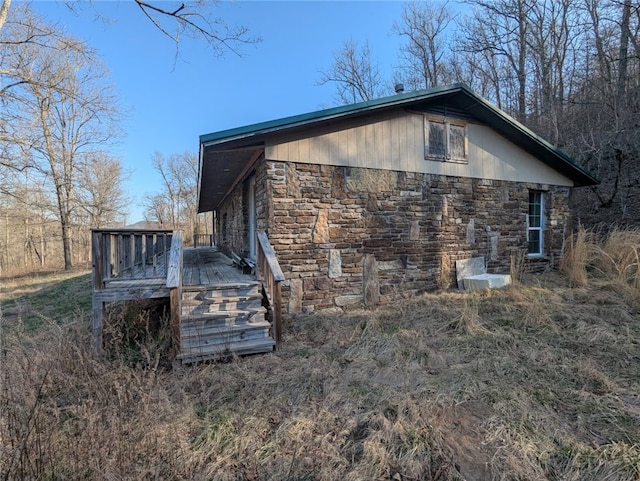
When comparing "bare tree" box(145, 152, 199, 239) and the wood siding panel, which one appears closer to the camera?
the wood siding panel

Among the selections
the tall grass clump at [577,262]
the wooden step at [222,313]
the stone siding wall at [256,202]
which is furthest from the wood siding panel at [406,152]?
the wooden step at [222,313]

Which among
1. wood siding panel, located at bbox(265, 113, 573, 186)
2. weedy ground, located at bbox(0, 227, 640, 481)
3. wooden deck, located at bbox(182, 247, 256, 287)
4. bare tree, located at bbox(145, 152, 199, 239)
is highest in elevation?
bare tree, located at bbox(145, 152, 199, 239)

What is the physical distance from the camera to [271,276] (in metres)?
4.89

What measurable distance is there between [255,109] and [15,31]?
12.0 meters

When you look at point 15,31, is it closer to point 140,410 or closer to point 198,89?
point 198,89

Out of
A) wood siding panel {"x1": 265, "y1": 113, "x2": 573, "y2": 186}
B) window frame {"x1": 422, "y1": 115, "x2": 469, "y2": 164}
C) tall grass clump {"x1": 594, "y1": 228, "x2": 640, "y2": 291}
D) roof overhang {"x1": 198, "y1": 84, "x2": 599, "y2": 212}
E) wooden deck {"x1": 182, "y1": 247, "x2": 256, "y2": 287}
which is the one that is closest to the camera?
roof overhang {"x1": 198, "y1": 84, "x2": 599, "y2": 212}

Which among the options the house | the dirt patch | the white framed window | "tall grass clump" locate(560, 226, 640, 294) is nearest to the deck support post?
the house

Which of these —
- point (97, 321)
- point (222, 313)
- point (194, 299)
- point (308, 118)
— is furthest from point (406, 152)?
point (97, 321)

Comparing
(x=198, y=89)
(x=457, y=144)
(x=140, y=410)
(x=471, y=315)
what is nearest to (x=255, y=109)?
(x=198, y=89)

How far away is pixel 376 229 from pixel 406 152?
1834 millimetres

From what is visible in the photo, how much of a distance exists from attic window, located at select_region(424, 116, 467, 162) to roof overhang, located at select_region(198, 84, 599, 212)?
397 millimetres

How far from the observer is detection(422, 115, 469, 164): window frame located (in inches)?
279

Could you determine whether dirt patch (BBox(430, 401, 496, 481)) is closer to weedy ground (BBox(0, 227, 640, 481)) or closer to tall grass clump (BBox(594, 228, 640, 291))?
weedy ground (BBox(0, 227, 640, 481))

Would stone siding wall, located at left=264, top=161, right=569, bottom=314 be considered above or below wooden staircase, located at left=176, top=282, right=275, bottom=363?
above
